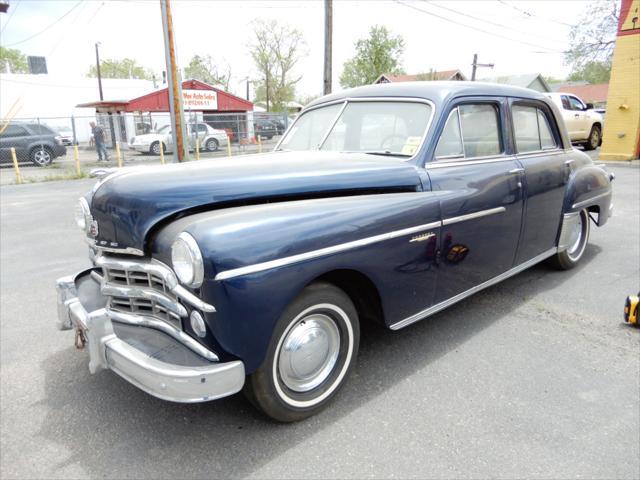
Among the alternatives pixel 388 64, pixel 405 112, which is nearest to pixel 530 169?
pixel 405 112

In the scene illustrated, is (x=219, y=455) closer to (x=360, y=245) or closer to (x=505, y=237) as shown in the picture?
(x=360, y=245)

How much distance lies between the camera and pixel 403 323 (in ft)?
9.51

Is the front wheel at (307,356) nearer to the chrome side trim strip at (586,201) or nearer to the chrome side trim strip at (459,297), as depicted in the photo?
the chrome side trim strip at (459,297)

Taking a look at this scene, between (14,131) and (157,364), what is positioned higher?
(14,131)

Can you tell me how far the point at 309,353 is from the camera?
248 cm

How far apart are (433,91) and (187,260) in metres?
2.21

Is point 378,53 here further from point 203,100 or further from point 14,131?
point 14,131

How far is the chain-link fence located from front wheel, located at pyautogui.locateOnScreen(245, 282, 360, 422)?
13265mm

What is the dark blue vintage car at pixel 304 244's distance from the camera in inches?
82.4

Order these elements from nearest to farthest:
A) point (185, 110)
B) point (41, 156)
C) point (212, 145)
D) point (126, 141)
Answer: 1. point (41, 156)
2. point (212, 145)
3. point (126, 141)
4. point (185, 110)

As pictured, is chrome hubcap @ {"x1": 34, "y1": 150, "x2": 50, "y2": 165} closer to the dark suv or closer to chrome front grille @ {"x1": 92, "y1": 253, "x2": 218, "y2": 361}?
the dark suv

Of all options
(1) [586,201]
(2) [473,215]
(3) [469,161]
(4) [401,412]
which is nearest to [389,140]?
(3) [469,161]

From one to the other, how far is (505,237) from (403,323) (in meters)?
1.24

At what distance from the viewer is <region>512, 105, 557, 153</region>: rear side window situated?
3924 mm
